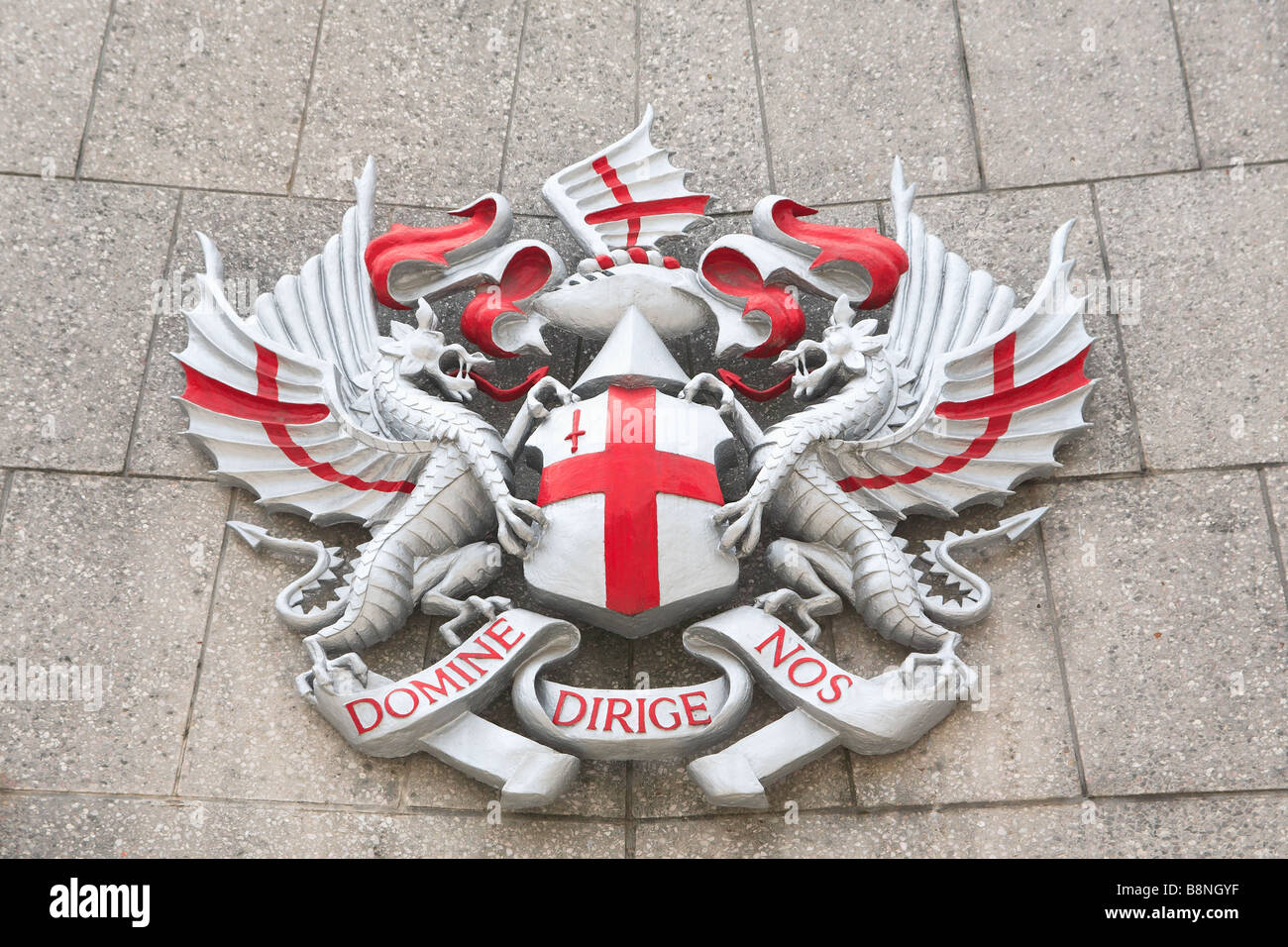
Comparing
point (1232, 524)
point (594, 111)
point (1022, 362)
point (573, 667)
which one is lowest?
point (573, 667)

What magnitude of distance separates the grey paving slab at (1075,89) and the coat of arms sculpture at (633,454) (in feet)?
1.88

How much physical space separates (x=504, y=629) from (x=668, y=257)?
1.44 meters

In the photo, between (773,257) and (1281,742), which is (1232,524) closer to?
(1281,742)

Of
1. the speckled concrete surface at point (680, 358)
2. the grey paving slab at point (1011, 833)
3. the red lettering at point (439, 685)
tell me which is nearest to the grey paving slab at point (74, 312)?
the speckled concrete surface at point (680, 358)

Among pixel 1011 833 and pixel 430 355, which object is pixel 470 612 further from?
pixel 1011 833

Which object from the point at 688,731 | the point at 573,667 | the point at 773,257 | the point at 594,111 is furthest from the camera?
the point at 594,111

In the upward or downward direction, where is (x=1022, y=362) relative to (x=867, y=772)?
upward

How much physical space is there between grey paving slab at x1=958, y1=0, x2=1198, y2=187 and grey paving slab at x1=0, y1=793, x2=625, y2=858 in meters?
2.82

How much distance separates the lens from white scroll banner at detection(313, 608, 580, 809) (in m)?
3.82

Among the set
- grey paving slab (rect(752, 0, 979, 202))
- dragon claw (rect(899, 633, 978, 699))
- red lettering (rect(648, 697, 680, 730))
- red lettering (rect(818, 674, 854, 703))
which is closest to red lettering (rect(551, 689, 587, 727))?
red lettering (rect(648, 697, 680, 730))

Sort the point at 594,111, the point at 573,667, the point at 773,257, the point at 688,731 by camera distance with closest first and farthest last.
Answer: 1. the point at 688,731
2. the point at 573,667
3. the point at 773,257
4. the point at 594,111

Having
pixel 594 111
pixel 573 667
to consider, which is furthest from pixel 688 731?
pixel 594 111

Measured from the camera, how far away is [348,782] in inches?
156

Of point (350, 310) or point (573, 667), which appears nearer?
point (573, 667)
